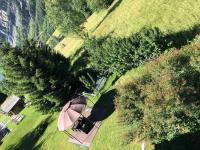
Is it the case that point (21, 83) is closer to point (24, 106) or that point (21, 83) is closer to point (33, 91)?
point (33, 91)

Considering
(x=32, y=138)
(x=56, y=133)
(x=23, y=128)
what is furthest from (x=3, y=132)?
(x=56, y=133)

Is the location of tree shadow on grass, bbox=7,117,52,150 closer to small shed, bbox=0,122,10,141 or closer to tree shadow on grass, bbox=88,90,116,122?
tree shadow on grass, bbox=88,90,116,122

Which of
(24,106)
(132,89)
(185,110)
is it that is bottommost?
(24,106)

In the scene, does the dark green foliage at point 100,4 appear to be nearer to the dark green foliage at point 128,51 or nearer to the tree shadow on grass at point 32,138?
the dark green foliage at point 128,51

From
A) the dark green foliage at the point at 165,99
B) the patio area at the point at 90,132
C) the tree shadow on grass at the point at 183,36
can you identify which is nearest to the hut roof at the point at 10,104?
the patio area at the point at 90,132

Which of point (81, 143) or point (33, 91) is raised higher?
point (33, 91)

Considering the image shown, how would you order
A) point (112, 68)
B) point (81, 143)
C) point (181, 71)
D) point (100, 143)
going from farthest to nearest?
1. point (112, 68)
2. point (81, 143)
3. point (100, 143)
4. point (181, 71)

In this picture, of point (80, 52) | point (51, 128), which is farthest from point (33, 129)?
point (80, 52)

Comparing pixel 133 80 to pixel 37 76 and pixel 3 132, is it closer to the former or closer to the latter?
pixel 37 76
